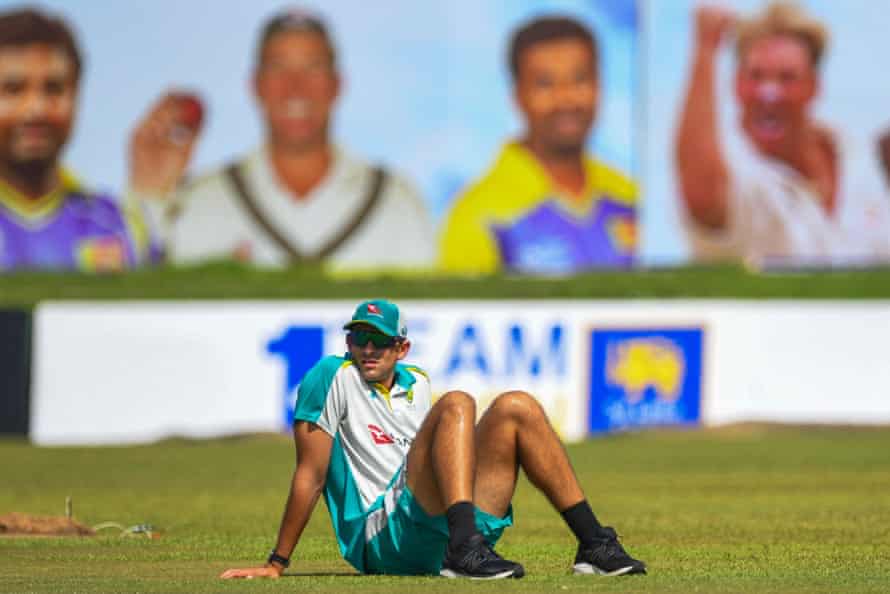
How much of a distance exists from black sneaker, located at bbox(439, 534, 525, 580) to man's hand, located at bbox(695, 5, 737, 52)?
103 ft

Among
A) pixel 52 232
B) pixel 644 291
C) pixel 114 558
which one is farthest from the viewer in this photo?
pixel 52 232

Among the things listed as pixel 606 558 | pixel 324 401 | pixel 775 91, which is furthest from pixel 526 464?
pixel 775 91

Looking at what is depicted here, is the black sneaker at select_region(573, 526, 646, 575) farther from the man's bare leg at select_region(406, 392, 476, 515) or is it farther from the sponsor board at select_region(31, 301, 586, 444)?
the sponsor board at select_region(31, 301, 586, 444)

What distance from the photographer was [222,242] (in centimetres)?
3784

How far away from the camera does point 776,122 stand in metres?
41.4

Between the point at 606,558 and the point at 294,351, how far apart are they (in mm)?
14358

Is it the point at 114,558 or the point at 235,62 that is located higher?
the point at 235,62

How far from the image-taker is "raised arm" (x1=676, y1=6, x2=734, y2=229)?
4075cm

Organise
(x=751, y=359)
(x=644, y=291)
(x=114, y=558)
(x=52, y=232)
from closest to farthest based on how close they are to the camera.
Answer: (x=114, y=558), (x=751, y=359), (x=644, y=291), (x=52, y=232)

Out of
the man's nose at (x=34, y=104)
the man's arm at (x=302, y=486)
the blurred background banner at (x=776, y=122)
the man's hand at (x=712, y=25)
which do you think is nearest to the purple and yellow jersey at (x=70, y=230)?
the man's nose at (x=34, y=104)

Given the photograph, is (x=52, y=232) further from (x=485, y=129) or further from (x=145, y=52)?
(x=485, y=129)

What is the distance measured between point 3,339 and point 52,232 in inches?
527

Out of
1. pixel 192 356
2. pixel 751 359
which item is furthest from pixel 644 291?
pixel 192 356

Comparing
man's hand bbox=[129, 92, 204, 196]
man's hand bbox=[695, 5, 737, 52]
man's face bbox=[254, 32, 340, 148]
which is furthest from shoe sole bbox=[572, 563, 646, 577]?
man's hand bbox=[695, 5, 737, 52]
